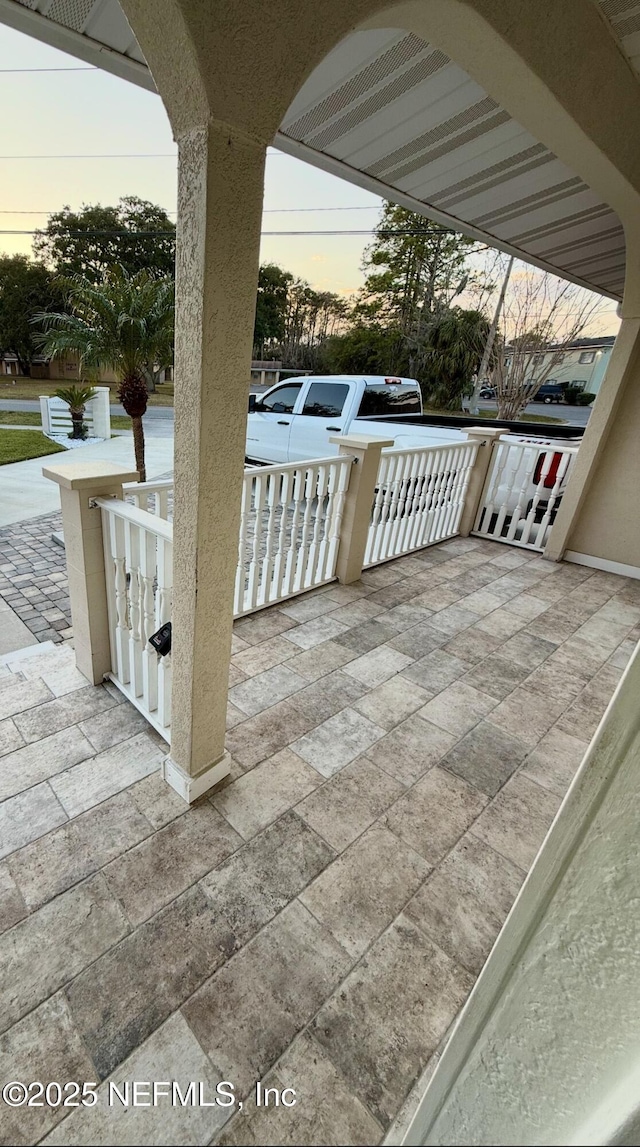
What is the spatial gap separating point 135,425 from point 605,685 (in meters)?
5.83

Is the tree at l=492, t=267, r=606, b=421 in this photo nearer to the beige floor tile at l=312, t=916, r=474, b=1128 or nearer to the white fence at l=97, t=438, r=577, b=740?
the white fence at l=97, t=438, r=577, b=740

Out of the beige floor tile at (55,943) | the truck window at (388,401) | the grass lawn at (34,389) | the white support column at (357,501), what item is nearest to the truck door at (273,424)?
the truck window at (388,401)

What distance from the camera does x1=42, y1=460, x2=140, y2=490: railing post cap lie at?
1.92m

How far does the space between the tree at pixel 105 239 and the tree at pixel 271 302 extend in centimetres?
432

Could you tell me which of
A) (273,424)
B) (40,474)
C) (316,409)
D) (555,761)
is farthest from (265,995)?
(40,474)

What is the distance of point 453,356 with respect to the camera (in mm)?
15805

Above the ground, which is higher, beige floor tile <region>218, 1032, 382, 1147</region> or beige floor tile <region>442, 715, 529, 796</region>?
beige floor tile <region>442, 715, 529, 796</region>

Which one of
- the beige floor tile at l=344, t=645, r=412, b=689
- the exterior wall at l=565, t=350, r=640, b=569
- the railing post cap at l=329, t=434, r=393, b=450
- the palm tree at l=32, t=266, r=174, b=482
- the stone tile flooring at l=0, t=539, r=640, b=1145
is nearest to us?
the stone tile flooring at l=0, t=539, r=640, b=1145

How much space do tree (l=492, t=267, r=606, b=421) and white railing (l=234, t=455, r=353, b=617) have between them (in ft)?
33.2

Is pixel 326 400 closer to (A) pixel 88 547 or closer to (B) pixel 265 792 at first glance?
(A) pixel 88 547

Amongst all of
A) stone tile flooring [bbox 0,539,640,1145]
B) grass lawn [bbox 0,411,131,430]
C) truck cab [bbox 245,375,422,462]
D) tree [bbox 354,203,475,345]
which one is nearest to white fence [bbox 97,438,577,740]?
stone tile flooring [bbox 0,539,640,1145]

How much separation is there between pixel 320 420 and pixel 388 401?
2.98ft

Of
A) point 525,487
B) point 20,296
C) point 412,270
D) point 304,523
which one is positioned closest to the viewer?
point 304,523

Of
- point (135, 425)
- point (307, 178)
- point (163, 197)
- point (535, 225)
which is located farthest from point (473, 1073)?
point (163, 197)
